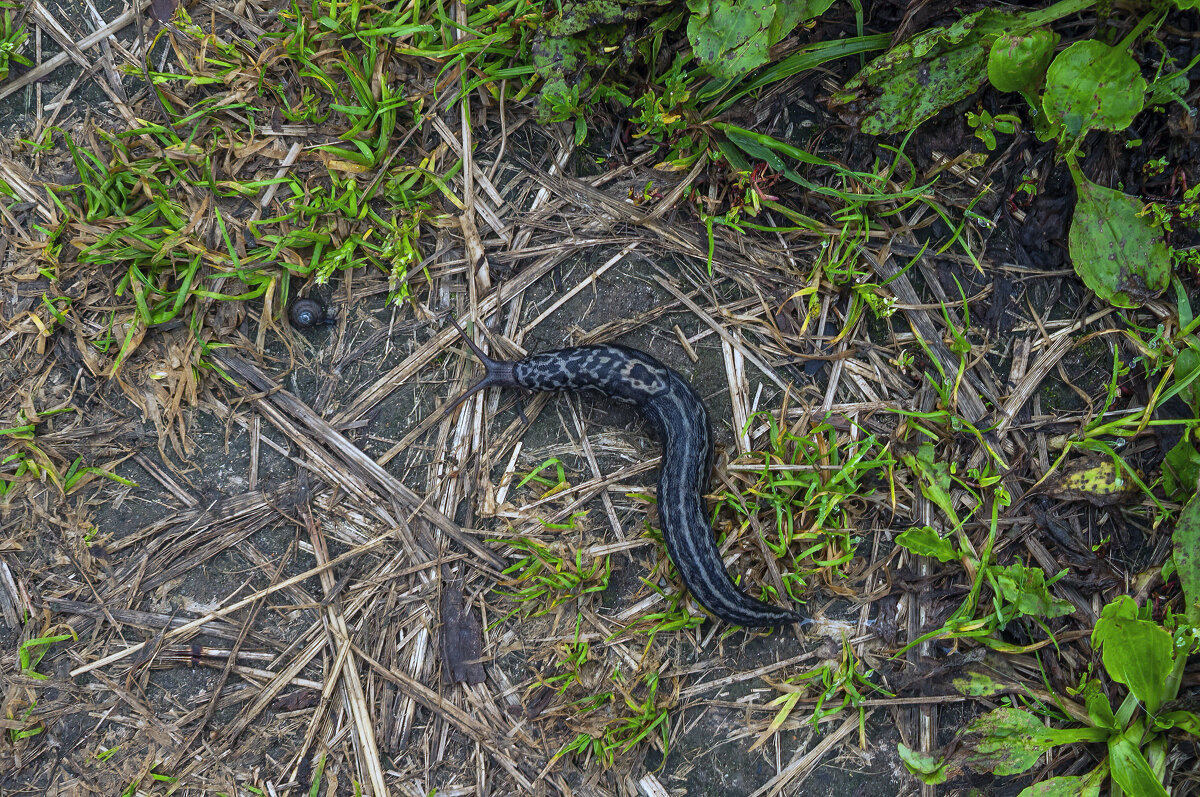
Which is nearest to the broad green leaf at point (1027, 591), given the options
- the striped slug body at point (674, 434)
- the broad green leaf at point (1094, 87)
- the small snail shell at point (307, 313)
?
the striped slug body at point (674, 434)

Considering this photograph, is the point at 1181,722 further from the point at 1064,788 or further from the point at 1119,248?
the point at 1119,248

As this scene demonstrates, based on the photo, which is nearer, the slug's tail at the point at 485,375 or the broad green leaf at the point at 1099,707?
the broad green leaf at the point at 1099,707

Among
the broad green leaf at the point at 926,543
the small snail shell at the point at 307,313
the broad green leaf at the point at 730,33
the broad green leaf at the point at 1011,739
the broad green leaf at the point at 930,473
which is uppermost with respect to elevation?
the broad green leaf at the point at 730,33

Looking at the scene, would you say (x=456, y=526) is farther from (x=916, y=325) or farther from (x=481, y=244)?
(x=916, y=325)

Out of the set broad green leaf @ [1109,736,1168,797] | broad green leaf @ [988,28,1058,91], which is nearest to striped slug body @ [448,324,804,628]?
broad green leaf @ [1109,736,1168,797]

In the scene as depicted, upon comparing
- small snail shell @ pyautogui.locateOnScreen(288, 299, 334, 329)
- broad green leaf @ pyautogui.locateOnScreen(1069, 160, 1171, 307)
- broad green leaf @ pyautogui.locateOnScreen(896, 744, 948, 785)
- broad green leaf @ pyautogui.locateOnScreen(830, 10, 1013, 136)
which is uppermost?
broad green leaf @ pyautogui.locateOnScreen(830, 10, 1013, 136)

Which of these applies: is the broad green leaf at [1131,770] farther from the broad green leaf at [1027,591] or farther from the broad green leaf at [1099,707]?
the broad green leaf at [1027,591]

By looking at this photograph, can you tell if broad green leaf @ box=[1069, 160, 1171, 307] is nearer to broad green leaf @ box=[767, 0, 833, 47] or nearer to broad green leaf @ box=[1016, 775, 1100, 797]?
broad green leaf @ box=[767, 0, 833, 47]
